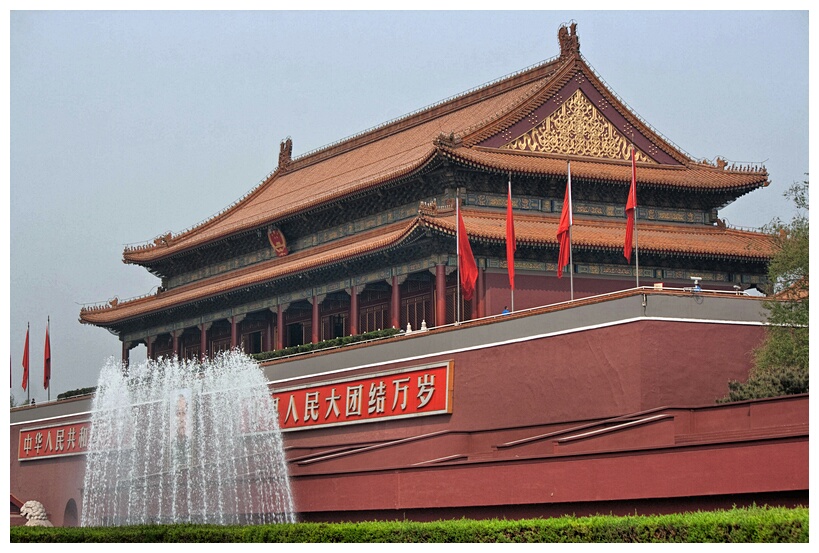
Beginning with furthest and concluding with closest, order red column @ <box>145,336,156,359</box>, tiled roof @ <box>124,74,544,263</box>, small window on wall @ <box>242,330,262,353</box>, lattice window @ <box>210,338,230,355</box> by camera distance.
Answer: red column @ <box>145,336,156,359</box> < lattice window @ <box>210,338,230,355</box> < small window on wall @ <box>242,330,262,353</box> < tiled roof @ <box>124,74,544,263</box>

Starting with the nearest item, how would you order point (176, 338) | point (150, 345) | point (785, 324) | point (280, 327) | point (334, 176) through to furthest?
point (785, 324), point (280, 327), point (334, 176), point (176, 338), point (150, 345)

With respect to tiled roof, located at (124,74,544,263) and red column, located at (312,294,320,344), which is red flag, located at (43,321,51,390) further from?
red column, located at (312,294,320,344)

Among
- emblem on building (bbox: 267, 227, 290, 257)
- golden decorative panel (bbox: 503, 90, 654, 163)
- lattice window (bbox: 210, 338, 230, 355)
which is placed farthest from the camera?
lattice window (bbox: 210, 338, 230, 355)

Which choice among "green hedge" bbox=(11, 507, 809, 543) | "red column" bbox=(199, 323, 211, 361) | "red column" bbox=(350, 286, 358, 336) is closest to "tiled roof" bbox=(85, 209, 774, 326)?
"red column" bbox=(350, 286, 358, 336)

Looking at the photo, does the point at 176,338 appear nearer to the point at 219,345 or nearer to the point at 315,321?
the point at 219,345

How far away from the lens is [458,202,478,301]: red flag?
28812 millimetres

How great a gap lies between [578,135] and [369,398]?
872 centimetres

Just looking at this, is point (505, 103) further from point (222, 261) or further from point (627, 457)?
point (627, 457)

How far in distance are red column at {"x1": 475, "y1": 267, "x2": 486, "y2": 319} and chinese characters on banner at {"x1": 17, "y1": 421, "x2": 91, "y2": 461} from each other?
11.9m

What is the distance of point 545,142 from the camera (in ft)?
110

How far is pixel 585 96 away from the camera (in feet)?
111

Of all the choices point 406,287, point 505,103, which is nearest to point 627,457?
point 406,287

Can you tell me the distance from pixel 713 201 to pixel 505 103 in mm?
5538

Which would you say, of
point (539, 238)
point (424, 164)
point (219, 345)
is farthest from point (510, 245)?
point (219, 345)
